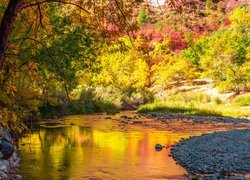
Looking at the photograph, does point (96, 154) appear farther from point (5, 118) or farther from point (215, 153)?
point (5, 118)

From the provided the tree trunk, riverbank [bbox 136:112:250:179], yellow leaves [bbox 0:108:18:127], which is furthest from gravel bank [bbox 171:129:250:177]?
the tree trunk

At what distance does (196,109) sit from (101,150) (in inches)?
699

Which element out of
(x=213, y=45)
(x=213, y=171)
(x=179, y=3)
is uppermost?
(x=213, y=45)

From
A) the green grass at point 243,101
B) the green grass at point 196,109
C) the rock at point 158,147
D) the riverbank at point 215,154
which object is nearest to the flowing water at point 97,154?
the rock at point 158,147

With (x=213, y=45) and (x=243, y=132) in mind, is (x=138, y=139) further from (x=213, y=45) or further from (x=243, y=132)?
(x=213, y=45)

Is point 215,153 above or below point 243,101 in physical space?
below

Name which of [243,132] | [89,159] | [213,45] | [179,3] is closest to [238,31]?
[213,45]

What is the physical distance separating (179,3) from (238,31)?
41999 mm

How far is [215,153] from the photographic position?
41.7ft

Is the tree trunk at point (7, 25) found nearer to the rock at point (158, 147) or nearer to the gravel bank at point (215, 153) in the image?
the gravel bank at point (215, 153)

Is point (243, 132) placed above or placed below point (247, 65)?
below

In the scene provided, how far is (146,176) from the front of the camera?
972 centimetres

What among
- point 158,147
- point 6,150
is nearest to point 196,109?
point 158,147

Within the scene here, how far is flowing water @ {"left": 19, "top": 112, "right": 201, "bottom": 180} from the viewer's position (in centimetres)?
999
